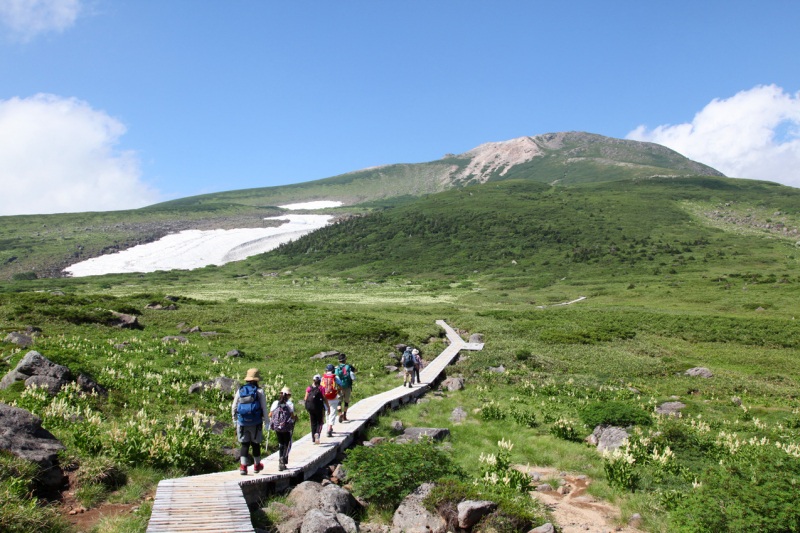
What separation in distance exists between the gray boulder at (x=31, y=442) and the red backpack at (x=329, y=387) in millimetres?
7568

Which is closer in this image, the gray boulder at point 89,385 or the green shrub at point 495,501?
the green shrub at point 495,501

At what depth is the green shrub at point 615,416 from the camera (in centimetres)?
1848

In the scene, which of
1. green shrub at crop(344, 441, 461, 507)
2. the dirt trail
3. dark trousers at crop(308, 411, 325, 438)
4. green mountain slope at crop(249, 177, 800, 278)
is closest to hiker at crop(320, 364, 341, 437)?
dark trousers at crop(308, 411, 325, 438)

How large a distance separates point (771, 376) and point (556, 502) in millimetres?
28170

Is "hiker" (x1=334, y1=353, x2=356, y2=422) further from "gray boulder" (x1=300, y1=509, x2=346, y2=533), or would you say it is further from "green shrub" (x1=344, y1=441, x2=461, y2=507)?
"gray boulder" (x1=300, y1=509, x2=346, y2=533)

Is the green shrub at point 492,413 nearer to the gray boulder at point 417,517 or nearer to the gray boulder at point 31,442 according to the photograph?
the gray boulder at point 417,517

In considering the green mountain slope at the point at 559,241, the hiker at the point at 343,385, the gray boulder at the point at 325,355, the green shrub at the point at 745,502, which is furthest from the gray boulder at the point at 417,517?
the green mountain slope at the point at 559,241

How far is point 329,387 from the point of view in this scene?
1661 cm

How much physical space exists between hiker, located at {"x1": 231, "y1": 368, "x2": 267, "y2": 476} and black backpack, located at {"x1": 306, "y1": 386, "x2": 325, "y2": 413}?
2848mm

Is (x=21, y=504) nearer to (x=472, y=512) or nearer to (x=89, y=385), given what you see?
(x=472, y=512)

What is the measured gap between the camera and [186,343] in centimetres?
3147

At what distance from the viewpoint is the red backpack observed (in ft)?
54.1

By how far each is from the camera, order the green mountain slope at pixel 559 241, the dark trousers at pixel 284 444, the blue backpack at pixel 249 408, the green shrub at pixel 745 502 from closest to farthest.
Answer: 1. the green shrub at pixel 745 502
2. the blue backpack at pixel 249 408
3. the dark trousers at pixel 284 444
4. the green mountain slope at pixel 559 241

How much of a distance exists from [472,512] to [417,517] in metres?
1.28
